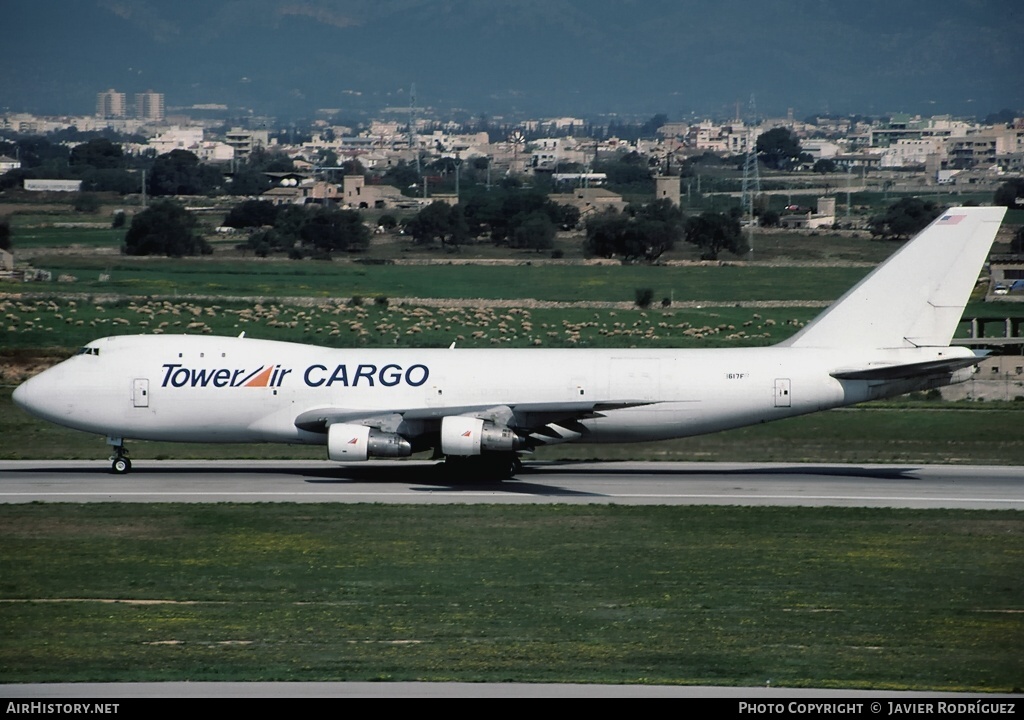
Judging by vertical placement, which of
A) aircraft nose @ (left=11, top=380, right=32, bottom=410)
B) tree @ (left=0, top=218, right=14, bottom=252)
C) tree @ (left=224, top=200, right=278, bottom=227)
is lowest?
aircraft nose @ (left=11, top=380, right=32, bottom=410)

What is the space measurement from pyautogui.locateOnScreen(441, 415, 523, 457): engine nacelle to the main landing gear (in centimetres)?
1036

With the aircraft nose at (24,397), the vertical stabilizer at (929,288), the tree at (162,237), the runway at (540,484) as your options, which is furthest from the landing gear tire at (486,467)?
the tree at (162,237)

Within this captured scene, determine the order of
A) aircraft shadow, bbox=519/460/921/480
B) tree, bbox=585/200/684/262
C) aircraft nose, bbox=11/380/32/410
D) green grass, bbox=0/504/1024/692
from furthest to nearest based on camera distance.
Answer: tree, bbox=585/200/684/262
aircraft shadow, bbox=519/460/921/480
aircraft nose, bbox=11/380/32/410
green grass, bbox=0/504/1024/692

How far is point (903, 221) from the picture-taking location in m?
115

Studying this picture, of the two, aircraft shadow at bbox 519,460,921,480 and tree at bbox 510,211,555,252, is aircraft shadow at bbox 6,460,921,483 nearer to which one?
aircraft shadow at bbox 519,460,921,480

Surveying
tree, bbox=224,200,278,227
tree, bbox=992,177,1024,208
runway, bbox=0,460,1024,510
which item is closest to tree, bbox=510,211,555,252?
tree, bbox=224,200,278,227

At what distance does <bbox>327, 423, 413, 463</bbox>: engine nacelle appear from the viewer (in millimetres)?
38250

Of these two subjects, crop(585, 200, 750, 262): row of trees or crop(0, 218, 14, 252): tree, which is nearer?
crop(0, 218, 14, 252): tree

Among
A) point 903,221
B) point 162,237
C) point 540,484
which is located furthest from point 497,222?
point 540,484

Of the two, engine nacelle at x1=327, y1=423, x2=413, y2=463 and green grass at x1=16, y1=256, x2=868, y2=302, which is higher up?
green grass at x1=16, y1=256, x2=868, y2=302

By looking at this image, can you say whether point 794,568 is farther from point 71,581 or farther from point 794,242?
point 794,242

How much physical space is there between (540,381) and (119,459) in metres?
13.2

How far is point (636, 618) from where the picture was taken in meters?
24.4

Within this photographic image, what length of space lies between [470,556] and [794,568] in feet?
23.0
